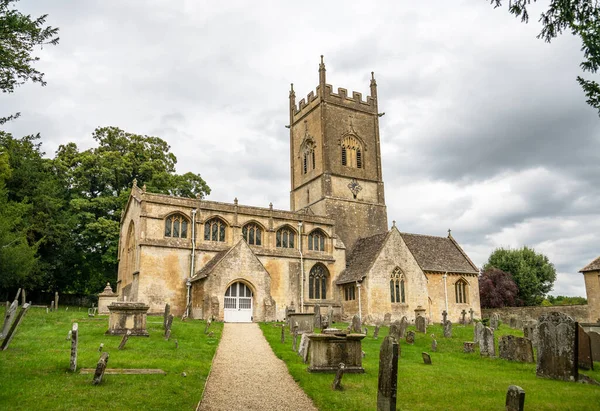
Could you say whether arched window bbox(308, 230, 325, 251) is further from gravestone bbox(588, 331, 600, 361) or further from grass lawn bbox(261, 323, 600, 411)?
gravestone bbox(588, 331, 600, 361)

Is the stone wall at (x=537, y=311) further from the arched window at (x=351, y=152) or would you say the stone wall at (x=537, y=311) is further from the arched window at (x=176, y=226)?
the arched window at (x=176, y=226)

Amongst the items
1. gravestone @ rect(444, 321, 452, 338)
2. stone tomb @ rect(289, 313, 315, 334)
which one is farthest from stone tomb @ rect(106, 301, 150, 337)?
gravestone @ rect(444, 321, 452, 338)

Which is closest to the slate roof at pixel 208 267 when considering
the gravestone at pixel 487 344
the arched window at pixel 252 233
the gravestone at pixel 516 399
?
the arched window at pixel 252 233

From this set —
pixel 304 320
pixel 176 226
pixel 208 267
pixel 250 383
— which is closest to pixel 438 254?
pixel 208 267

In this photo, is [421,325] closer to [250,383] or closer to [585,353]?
[585,353]

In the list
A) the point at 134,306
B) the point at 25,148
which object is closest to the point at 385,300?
the point at 134,306

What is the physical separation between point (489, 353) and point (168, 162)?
36424 mm

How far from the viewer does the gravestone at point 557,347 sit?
12344mm

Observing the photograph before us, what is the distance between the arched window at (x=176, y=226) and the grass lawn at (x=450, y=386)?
18.0 m

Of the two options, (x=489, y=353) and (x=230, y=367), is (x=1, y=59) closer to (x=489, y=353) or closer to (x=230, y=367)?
(x=230, y=367)

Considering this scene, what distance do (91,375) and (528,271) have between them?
54.1m

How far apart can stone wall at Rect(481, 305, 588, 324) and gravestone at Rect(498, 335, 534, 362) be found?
23174 millimetres

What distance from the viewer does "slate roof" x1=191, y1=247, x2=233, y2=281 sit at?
30.3 meters

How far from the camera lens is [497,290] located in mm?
52375
